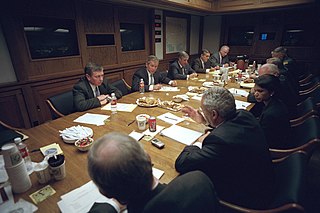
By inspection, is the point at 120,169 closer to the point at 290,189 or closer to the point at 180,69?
the point at 290,189

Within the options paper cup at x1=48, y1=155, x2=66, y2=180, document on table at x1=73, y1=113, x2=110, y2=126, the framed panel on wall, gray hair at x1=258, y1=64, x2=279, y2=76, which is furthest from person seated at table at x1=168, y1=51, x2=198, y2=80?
paper cup at x1=48, y1=155, x2=66, y2=180

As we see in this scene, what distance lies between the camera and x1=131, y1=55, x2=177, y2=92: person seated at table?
303cm

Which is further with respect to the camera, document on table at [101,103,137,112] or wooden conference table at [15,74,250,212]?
document on table at [101,103,137,112]

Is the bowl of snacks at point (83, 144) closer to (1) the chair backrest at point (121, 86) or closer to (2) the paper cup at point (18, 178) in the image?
(2) the paper cup at point (18, 178)

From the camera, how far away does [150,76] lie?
331cm

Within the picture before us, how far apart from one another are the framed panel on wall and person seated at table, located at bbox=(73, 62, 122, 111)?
379cm

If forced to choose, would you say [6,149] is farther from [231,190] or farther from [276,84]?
[276,84]

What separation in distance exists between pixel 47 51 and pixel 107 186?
3315mm

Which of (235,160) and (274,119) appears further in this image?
(274,119)

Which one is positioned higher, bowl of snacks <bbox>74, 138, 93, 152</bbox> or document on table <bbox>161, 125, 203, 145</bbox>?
bowl of snacks <bbox>74, 138, 93, 152</bbox>

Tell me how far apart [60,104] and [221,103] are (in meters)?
1.89

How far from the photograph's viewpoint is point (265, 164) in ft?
3.63

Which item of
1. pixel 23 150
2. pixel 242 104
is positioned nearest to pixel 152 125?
pixel 23 150

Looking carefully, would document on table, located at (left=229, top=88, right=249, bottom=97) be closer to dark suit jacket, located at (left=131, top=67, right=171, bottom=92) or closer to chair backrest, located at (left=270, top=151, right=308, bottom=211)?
dark suit jacket, located at (left=131, top=67, right=171, bottom=92)
